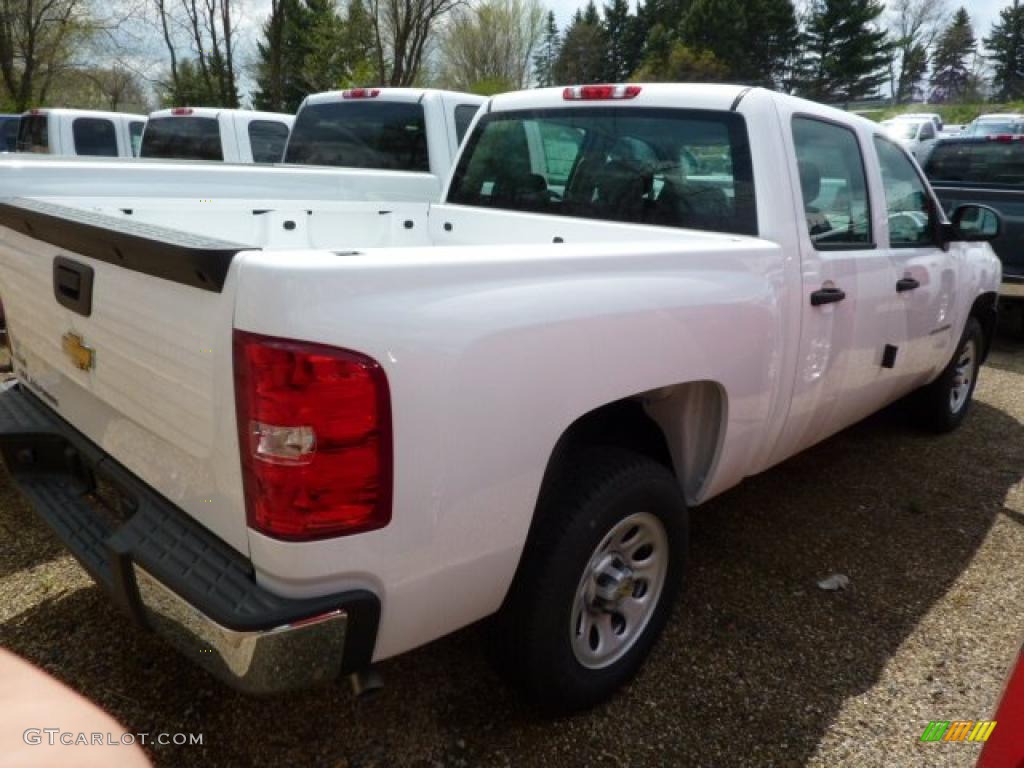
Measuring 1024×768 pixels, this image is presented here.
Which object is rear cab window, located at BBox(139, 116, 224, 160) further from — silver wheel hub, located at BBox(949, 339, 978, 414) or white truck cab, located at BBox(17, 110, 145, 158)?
silver wheel hub, located at BBox(949, 339, 978, 414)

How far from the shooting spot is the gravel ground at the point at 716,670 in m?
2.22

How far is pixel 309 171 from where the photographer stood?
15.0 ft

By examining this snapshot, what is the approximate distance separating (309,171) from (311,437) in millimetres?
3447

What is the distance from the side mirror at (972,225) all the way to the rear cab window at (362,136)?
3638 mm

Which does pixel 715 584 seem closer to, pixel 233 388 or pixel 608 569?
pixel 608 569

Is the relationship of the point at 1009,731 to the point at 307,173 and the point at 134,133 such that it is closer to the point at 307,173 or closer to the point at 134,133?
the point at 307,173

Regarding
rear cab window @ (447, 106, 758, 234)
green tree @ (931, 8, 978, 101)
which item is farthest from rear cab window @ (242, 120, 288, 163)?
green tree @ (931, 8, 978, 101)

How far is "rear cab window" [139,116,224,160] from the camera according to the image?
855 centimetres

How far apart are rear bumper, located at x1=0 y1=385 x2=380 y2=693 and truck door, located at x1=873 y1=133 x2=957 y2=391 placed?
287 cm

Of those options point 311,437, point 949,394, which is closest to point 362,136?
point 949,394

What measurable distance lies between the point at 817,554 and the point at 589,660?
1.59 metres

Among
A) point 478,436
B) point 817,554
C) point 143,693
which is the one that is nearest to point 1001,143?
point 817,554

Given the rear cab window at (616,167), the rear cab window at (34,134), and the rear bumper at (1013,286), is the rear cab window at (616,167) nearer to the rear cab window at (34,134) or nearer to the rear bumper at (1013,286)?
the rear bumper at (1013,286)

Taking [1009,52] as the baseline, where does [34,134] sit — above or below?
below
